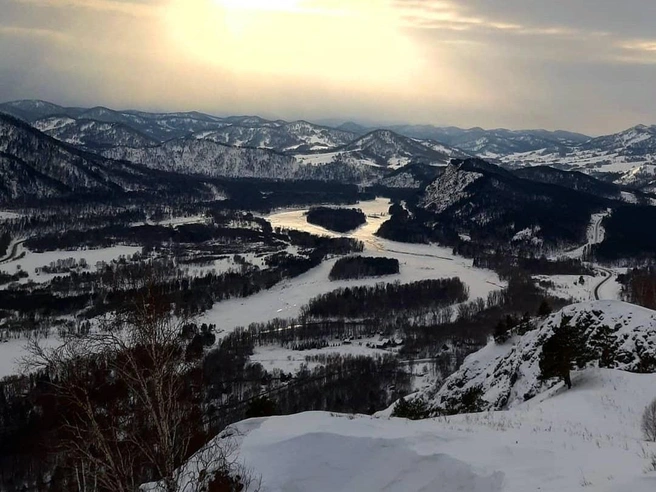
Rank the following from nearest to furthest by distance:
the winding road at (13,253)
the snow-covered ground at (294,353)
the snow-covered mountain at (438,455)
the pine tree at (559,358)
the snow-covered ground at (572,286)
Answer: the snow-covered mountain at (438,455), the pine tree at (559,358), the snow-covered ground at (294,353), the snow-covered ground at (572,286), the winding road at (13,253)

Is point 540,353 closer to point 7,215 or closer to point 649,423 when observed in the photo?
point 649,423

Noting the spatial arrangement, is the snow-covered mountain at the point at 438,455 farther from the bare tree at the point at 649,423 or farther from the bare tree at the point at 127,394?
the bare tree at the point at 127,394

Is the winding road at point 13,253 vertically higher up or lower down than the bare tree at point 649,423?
lower down

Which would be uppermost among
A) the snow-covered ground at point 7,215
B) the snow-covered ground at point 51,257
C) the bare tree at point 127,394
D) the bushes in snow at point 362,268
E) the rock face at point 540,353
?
the bare tree at point 127,394

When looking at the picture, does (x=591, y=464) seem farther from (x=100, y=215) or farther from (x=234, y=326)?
(x=100, y=215)

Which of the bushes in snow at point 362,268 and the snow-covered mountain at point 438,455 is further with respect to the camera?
the bushes in snow at point 362,268

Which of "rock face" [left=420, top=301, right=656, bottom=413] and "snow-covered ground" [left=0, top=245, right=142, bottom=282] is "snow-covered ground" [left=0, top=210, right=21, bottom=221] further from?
"rock face" [left=420, top=301, right=656, bottom=413]

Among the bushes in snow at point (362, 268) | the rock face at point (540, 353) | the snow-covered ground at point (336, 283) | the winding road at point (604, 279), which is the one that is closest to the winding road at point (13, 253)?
the snow-covered ground at point (336, 283)
